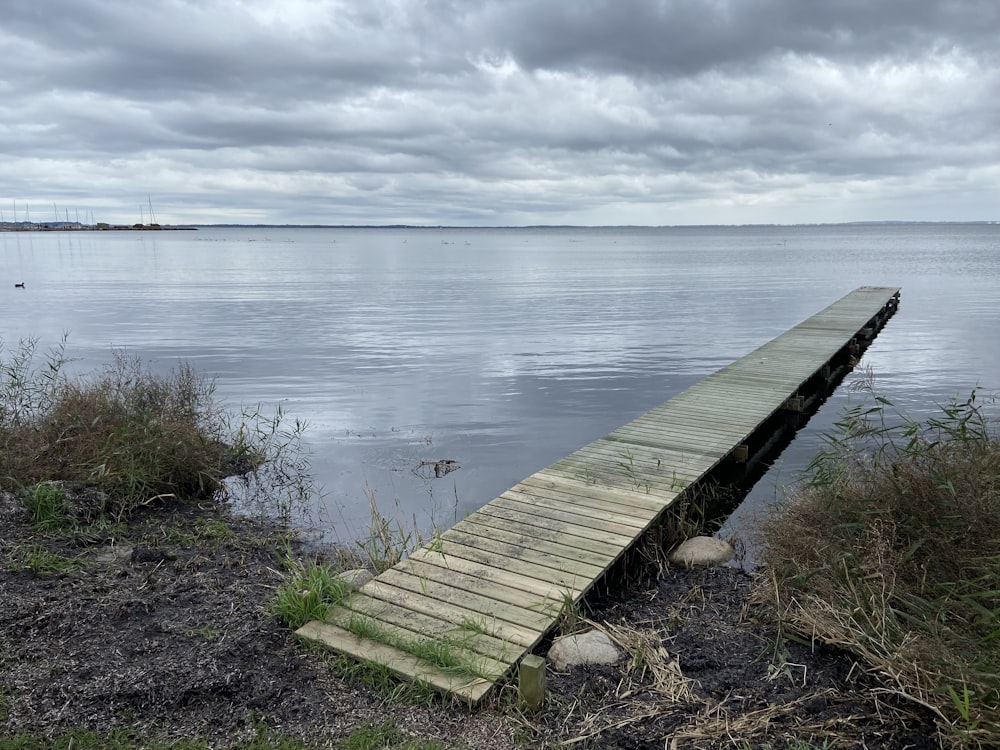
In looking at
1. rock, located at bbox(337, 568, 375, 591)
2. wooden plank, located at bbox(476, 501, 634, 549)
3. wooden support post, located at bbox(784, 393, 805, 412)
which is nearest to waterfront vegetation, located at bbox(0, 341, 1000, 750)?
rock, located at bbox(337, 568, 375, 591)

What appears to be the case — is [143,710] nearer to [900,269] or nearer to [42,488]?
[42,488]

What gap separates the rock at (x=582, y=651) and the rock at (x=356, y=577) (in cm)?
171

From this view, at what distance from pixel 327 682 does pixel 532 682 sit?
4.31 ft

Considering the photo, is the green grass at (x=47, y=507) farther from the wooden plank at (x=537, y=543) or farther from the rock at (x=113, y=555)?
the wooden plank at (x=537, y=543)

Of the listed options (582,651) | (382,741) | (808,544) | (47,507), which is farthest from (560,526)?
(47,507)

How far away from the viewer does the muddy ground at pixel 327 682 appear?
410cm

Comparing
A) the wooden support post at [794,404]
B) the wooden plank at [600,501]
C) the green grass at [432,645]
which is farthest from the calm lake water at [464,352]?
the green grass at [432,645]

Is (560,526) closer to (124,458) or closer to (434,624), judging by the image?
(434,624)

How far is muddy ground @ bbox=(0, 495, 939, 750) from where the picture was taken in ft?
13.5

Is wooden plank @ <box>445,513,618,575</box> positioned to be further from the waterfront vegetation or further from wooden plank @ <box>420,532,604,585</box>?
the waterfront vegetation

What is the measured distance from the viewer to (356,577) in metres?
5.93

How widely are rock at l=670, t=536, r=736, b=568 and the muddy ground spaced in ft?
2.67

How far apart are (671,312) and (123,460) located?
2428 cm

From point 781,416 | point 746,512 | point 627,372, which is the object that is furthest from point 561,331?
point 746,512
